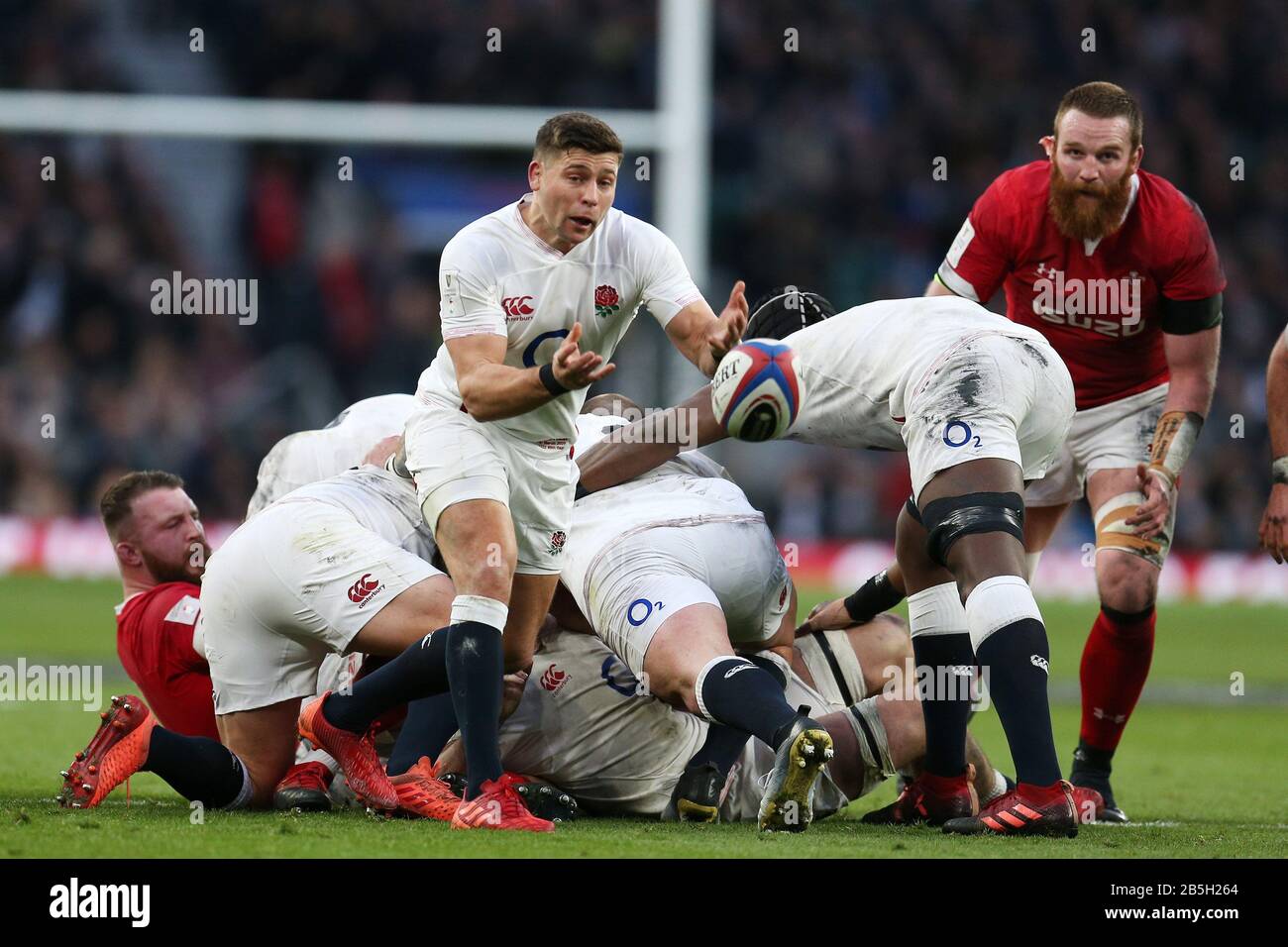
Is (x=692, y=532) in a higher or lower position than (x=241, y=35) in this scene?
lower

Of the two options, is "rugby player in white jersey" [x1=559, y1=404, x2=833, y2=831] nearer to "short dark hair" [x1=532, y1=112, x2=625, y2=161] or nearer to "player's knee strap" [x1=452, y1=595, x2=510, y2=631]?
"player's knee strap" [x1=452, y1=595, x2=510, y2=631]

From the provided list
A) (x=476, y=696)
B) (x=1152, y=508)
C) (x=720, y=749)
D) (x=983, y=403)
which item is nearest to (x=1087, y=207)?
(x=1152, y=508)

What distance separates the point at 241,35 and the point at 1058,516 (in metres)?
12.5

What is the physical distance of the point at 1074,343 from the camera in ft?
19.5

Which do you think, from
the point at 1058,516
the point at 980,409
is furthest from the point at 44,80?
the point at 980,409

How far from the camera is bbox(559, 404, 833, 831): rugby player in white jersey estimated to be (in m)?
4.37

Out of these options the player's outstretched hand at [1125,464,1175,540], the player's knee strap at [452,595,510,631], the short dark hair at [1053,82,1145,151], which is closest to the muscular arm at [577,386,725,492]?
the player's knee strap at [452,595,510,631]

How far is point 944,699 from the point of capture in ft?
15.9

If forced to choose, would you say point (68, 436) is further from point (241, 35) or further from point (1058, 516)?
point (1058, 516)

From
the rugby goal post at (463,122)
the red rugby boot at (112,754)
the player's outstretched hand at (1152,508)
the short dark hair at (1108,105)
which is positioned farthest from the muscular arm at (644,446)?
the rugby goal post at (463,122)

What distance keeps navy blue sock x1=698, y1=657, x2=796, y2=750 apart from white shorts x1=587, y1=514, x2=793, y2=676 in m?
0.30

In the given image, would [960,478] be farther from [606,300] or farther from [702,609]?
[606,300]

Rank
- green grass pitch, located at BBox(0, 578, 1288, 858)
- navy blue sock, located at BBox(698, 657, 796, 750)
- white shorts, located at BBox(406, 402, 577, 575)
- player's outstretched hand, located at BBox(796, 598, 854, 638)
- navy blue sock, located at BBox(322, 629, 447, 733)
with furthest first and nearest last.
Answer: player's outstretched hand, located at BBox(796, 598, 854, 638)
white shorts, located at BBox(406, 402, 577, 575)
navy blue sock, located at BBox(322, 629, 447, 733)
navy blue sock, located at BBox(698, 657, 796, 750)
green grass pitch, located at BBox(0, 578, 1288, 858)

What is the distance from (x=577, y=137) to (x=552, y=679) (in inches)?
61.8
